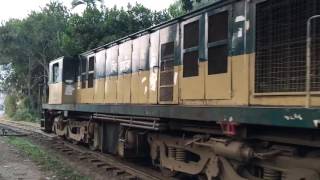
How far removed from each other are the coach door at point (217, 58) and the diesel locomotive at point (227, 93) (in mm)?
16

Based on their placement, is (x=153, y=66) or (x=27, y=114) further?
(x=27, y=114)

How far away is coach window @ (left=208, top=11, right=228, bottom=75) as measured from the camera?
299 inches

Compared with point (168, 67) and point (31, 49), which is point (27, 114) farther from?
point (168, 67)

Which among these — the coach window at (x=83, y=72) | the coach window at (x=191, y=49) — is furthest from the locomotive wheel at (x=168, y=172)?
the coach window at (x=83, y=72)

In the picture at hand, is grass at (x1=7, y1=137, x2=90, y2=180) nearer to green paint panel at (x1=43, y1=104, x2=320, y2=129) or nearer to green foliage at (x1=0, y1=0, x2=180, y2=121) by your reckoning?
green paint panel at (x1=43, y1=104, x2=320, y2=129)

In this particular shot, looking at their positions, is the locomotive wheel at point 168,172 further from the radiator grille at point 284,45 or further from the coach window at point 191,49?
the radiator grille at point 284,45

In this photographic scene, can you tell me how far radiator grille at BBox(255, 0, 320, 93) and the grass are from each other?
5.34 m

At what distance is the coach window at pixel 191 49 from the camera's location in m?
8.45

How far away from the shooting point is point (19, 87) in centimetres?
4391

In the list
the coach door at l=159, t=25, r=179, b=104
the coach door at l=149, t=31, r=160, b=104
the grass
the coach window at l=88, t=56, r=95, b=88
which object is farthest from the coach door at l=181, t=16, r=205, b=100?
the coach window at l=88, t=56, r=95, b=88

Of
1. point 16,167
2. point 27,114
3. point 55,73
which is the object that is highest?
point 55,73

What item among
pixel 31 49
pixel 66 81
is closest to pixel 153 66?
pixel 66 81

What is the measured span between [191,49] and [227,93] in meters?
1.53

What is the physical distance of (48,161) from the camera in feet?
→ 42.3
